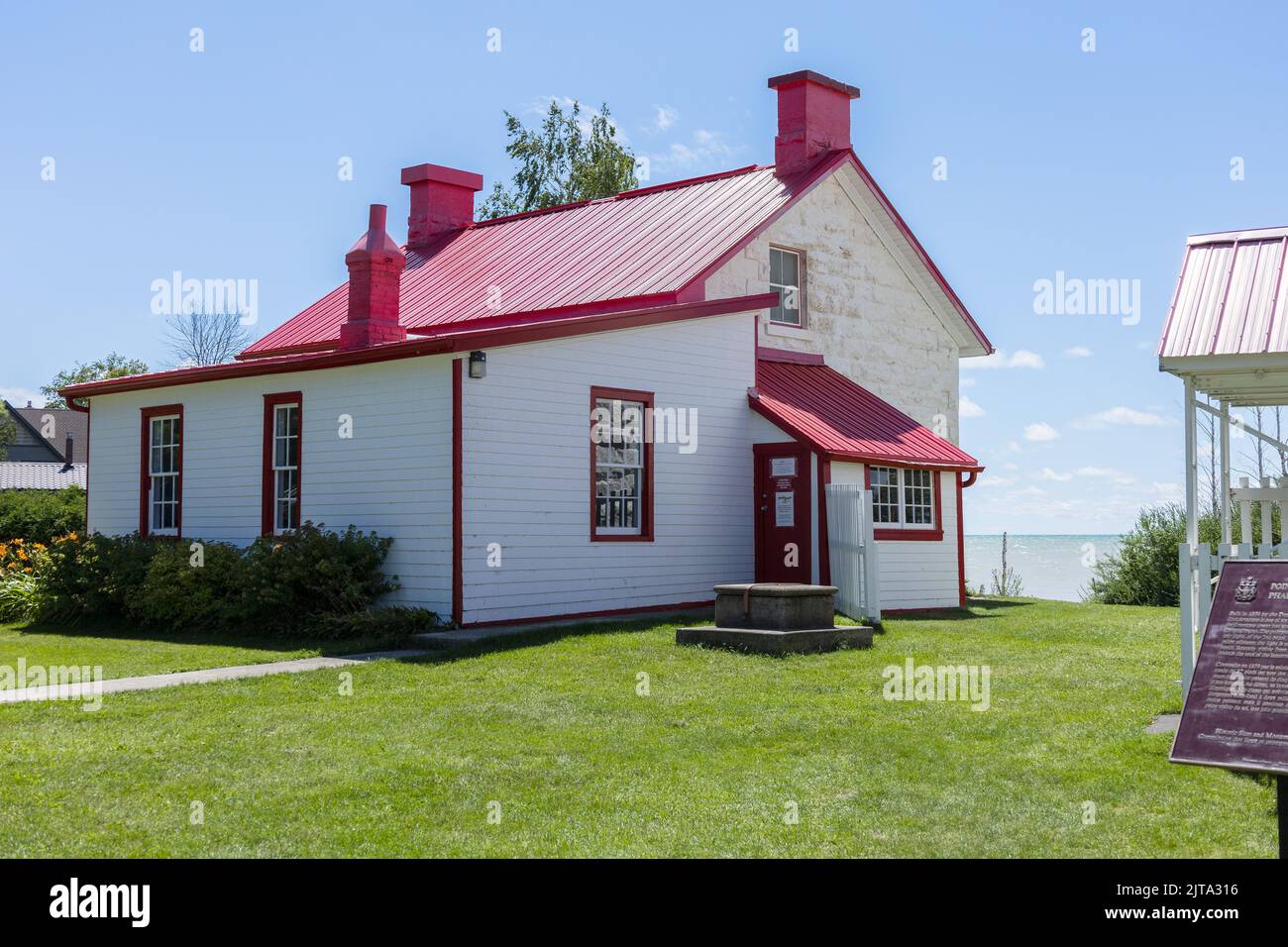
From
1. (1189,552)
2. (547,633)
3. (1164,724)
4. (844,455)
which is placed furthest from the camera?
(844,455)

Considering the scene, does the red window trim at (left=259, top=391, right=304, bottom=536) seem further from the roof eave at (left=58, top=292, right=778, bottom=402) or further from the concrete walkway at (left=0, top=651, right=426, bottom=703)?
the concrete walkway at (left=0, top=651, right=426, bottom=703)

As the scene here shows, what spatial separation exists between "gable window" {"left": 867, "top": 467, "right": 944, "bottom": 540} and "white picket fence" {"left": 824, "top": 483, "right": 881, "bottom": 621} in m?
1.46

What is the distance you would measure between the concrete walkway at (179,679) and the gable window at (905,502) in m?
7.98

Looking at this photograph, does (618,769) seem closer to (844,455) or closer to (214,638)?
(214,638)

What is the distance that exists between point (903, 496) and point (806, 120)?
7566 mm

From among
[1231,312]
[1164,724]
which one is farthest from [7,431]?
[1231,312]

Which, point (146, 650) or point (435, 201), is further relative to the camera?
point (435, 201)

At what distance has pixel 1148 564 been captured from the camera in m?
24.1

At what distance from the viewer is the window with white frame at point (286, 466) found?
1725cm

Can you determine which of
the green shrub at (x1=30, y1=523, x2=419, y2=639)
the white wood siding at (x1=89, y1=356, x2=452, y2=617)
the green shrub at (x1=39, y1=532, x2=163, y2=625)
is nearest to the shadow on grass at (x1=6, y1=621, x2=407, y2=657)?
the green shrub at (x1=30, y1=523, x2=419, y2=639)

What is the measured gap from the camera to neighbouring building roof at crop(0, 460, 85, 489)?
188ft
